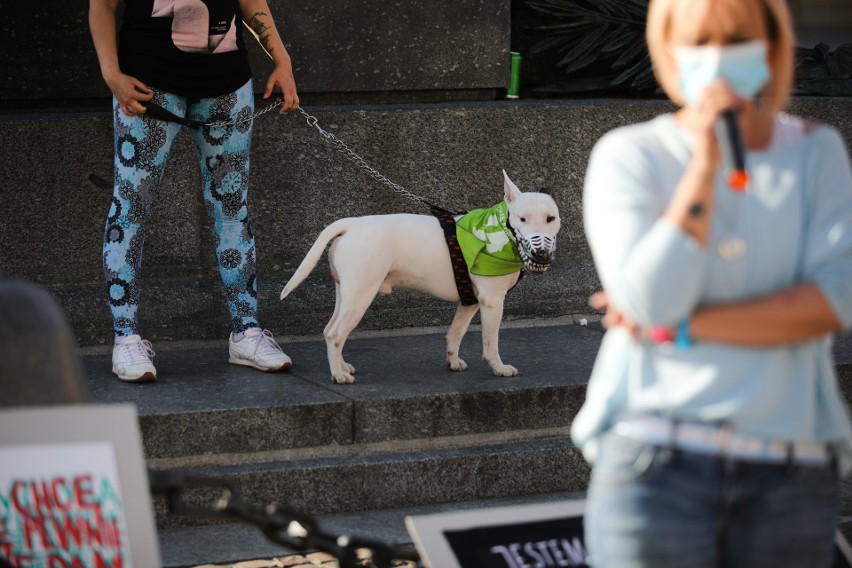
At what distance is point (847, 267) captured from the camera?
211 centimetres

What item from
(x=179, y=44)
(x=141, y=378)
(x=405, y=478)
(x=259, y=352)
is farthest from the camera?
(x=259, y=352)

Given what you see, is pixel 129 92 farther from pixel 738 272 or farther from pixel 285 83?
pixel 738 272

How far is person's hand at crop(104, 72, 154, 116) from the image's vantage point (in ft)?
16.8

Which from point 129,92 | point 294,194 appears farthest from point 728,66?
point 294,194

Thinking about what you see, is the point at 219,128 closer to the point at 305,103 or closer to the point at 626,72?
the point at 305,103

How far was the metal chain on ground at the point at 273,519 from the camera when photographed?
236 cm

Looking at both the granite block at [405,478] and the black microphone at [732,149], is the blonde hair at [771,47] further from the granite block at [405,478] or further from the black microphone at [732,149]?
the granite block at [405,478]

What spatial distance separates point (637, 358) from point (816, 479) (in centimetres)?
34

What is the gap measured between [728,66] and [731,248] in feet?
0.96

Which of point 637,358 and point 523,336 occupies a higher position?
point 637,358

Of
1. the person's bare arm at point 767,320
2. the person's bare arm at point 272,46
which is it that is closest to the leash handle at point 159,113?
the person's bare arm at point 272,46

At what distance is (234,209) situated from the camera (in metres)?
5.53

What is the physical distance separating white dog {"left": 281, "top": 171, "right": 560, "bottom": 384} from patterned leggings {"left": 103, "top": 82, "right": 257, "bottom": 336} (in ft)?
1.16

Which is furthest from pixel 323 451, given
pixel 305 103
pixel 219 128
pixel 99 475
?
pixel 99 475
